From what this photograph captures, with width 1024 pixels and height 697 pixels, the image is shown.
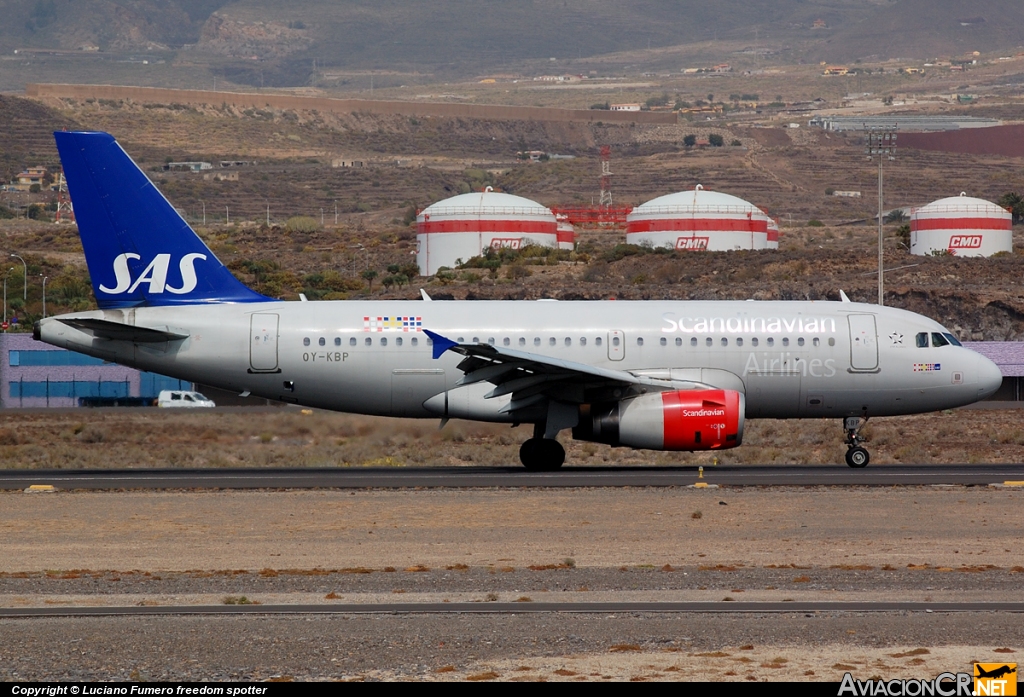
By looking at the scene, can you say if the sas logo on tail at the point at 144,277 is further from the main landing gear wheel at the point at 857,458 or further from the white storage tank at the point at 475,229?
the white storage tank at the point at 475,229

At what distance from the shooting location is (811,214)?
193125 millimetres

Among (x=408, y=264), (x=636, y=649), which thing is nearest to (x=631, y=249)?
(x=408, y=264)

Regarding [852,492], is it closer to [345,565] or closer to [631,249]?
[345,565]

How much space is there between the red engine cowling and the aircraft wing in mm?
641

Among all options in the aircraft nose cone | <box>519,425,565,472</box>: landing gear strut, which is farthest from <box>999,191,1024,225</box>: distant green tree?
<box>519,425,565,472</box>: landing gear strut

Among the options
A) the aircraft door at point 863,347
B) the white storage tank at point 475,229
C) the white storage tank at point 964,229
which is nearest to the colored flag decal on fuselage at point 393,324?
the aircraft door at point 863,347

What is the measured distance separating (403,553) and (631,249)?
8277cm

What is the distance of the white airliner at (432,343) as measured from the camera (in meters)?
31.5

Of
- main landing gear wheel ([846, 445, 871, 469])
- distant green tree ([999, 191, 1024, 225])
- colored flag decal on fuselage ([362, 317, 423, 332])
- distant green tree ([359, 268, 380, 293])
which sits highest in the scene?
distant green tree ([999, 191, 1024, 225])

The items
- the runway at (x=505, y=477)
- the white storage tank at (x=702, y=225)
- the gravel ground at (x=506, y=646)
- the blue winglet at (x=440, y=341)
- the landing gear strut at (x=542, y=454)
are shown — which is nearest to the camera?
the gravel ground at (x=506, y=646)

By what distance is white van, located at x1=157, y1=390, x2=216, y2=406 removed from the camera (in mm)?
61125

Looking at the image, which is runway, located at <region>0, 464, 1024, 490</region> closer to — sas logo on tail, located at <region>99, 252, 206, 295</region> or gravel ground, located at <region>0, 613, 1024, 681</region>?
sas logo on tail, located at <region>99, 252, 206, 295</region>

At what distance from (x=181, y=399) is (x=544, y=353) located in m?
34.1

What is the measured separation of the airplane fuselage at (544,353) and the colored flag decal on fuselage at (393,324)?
0.09 feet
